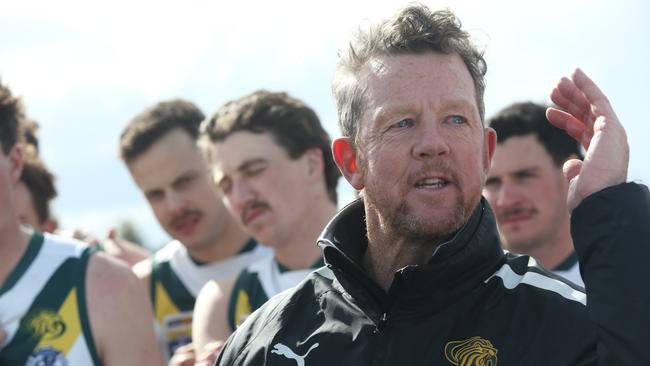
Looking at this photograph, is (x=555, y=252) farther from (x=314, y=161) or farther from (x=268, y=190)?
(x=268, y=190)

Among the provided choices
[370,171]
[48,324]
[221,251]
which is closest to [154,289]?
[221,251]

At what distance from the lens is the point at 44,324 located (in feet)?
14.7

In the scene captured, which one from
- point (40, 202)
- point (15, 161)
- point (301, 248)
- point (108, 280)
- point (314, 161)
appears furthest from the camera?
point (40, 202)

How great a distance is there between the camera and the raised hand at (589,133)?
107 inches

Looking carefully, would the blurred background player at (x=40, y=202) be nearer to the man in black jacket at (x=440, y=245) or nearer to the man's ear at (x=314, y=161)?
the man's ear at (x=314, y=161)

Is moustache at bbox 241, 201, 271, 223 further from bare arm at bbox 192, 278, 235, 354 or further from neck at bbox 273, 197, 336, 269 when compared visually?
bare arm at bbox 192, 278, 235, 354

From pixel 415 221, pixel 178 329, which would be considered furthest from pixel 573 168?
pixel 178 329

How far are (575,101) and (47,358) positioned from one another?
2541 mm

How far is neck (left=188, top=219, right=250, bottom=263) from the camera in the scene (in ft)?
21.2

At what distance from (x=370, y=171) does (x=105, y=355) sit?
5.71 ft

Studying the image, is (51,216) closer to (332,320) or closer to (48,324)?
(48,324)

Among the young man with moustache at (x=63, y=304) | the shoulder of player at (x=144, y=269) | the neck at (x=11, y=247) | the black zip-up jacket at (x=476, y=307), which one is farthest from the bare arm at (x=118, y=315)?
the shoulder of player at (x=144, y=269)

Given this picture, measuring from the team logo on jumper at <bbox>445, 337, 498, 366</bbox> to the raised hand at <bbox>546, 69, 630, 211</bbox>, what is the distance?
424 mm

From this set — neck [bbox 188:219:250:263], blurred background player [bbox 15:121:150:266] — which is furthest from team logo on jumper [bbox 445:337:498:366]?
blurred background player [bbox 15:121:150:266]
